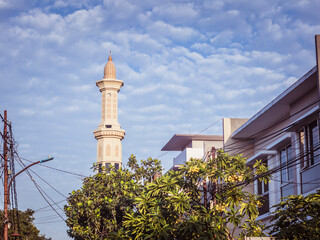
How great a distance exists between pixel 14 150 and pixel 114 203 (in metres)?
7.07

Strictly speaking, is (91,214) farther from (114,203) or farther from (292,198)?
(292,198)

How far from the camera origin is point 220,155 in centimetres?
2344

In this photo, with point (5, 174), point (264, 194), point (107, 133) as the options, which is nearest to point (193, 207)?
point (264, 194)

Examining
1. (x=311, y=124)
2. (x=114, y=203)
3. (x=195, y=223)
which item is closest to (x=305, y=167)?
(x=311, y=124)

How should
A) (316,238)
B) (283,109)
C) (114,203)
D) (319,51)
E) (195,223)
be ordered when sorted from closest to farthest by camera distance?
(316,238)
(195,223)
(319,51)
(283,109)
(114,203)

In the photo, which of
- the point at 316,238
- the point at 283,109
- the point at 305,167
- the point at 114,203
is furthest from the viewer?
the point at 114,203

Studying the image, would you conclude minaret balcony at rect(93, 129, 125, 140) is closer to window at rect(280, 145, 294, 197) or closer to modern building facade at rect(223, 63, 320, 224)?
modern building facade at rect(223, 63, 320, 224)

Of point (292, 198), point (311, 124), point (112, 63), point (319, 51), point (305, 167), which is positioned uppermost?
point (112, 63)

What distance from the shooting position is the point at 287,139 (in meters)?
27.8

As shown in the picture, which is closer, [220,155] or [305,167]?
[220,155]

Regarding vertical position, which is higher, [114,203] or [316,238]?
[114,203]

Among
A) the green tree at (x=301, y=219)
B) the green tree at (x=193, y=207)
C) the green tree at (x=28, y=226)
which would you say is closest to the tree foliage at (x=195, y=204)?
the green tree at (x=193, y=207)

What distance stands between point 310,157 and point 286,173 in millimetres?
3689

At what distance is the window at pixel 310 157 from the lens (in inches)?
955
